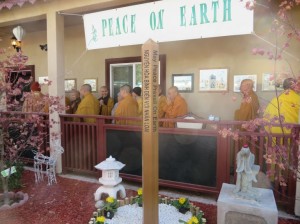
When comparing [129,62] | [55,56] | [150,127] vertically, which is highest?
[129,62]

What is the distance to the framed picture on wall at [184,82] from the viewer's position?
22.5 ft

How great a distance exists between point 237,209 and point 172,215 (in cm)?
108

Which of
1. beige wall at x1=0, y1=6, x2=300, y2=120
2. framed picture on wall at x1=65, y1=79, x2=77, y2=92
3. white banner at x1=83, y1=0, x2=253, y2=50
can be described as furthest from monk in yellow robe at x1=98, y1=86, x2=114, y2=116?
white banner at x1=83, y1=0, x2=253, y2=50

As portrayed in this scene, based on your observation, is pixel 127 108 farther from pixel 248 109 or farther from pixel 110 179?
pixel 248 109

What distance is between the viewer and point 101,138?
17.0 ft

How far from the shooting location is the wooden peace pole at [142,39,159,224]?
2.38 metres

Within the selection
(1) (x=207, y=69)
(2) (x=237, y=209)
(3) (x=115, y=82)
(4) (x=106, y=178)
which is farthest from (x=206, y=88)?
(2) (x=237, y=209)

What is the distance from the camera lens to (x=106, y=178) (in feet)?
14.0

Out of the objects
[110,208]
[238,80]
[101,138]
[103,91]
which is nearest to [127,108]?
[101,138]

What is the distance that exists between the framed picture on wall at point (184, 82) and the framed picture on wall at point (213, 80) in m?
0.24

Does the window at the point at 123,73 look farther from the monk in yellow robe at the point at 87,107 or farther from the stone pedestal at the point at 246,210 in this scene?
the stone pedestal at the point at 246,210

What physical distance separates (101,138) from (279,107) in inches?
125

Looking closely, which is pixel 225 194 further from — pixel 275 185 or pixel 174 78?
pixel 174 78

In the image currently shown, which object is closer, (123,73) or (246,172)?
(246,172)
